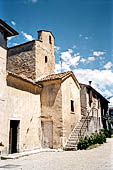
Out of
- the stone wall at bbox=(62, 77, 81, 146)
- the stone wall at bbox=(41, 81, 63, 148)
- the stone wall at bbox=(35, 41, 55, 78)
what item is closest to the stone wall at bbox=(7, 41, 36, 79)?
the stone wall at bbox=(35, 41, 55, 78)

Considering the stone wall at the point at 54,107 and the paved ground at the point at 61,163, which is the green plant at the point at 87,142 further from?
the paved ground at the point at 61,163

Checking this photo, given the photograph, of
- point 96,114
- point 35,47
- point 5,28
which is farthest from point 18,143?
point 96,114

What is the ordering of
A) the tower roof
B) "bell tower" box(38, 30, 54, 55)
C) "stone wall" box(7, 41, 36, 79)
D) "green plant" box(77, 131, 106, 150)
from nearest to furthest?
1. the tower roof
2. "green plant" box(77, 131, 106, 150)
3. "stone wall" box(7, 41, 36, 79)
4. "bell tower" box(38, 30, 54, 55)

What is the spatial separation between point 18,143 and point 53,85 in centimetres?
550

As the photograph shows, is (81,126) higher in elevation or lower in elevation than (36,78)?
lower

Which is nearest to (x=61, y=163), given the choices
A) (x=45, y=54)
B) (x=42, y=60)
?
(x=42, y=60)

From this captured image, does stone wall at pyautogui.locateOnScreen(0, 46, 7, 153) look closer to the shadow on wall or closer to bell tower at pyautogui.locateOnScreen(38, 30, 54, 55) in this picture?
the shadow on wall

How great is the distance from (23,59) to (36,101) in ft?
17.7

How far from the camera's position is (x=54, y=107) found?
1450 cm


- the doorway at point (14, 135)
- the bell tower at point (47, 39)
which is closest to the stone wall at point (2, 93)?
the doorway at point (14, 135)

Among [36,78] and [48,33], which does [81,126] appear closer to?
[36,78]

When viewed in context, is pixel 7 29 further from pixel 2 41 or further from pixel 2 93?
pixel 2 93

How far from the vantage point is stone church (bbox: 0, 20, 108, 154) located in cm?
1098

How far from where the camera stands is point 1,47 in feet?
35.5
